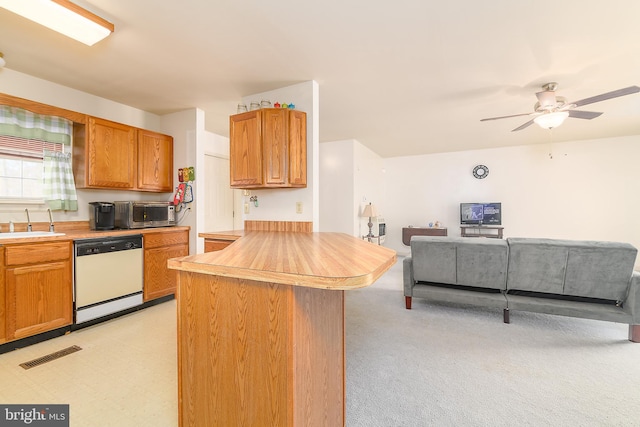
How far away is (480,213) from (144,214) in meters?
6.45

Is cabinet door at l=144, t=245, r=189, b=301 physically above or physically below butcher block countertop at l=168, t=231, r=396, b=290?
below

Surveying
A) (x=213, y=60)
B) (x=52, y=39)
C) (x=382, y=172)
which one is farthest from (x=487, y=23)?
(x=382, y=172)

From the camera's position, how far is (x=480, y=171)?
21.4 ft

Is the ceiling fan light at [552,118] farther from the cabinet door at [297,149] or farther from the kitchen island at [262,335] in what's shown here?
the kitchen island at [262,335]

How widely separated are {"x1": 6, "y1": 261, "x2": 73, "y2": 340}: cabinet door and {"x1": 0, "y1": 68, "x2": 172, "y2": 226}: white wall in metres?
0.73

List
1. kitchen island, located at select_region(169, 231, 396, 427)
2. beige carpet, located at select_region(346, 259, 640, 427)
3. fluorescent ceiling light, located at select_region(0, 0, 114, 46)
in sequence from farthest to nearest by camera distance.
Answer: fluorescent ceiling light, located at select_region(0, 0, 114, 46) < beige carpet, located at select_region(346, 259, 640, 427) < kitchen island, located at select_region(169, 231, 396, 427)

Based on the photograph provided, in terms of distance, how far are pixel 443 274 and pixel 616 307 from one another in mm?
1470

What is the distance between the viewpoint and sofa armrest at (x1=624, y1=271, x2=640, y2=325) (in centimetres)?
242

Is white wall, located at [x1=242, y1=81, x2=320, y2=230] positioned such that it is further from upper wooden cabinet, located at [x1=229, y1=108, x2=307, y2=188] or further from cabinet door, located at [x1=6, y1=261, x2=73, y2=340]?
cabinet door, located at [x1=6, y1=261, x2=73, y2=340]

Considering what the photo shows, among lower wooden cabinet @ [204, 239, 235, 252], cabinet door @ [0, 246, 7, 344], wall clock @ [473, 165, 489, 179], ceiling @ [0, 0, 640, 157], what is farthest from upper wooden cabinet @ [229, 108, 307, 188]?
wall clock @ [473, 165, 489, 179]

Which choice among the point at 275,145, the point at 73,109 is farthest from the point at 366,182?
the point at 73,109

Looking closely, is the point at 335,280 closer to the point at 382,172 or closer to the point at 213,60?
the point at 213,60

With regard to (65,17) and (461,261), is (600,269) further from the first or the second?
(65,17)

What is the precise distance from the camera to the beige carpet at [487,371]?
1594 mm
